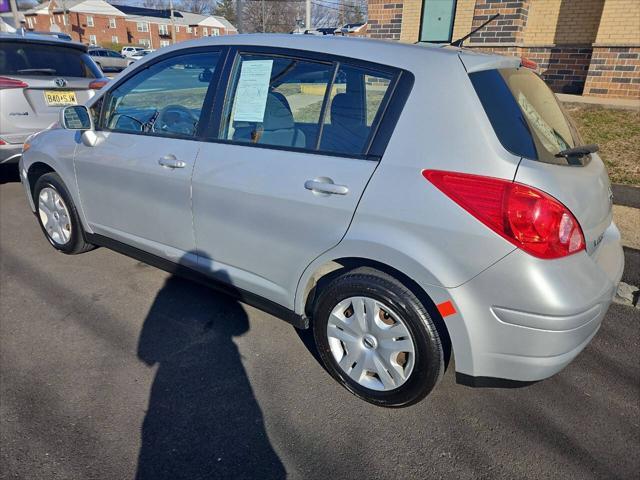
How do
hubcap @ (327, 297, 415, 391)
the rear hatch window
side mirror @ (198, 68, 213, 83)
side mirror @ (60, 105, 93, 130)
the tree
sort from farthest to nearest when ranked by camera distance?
the tree
side mirror @ (60, 105, 93, 130)
side mirror @ (198, 68, 213, 83)
hubcap @ (327, 297, 415, 391)
the rear hatch window

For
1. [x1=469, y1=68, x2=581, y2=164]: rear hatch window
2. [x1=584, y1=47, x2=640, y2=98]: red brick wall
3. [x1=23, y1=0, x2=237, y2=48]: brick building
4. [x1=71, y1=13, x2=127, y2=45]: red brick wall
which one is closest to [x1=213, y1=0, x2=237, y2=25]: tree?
[x1=23, y1=0, x2=237, y2=48]: brick building

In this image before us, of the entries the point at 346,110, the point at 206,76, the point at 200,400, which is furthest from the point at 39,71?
the point at 200,400

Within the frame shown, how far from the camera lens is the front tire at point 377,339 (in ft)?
7.07

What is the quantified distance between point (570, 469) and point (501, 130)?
1.55 meters

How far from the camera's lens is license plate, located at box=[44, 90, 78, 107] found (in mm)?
5418

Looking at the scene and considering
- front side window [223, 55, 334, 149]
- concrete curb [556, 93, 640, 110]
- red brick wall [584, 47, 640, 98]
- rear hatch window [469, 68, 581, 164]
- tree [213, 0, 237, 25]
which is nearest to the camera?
rear hatch window [469, 68, 581, 164]

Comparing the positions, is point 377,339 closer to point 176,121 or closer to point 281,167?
point 281,167

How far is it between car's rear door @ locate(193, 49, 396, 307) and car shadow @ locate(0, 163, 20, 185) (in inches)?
204

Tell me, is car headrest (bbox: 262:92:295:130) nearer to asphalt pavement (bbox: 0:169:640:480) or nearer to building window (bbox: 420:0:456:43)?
asphalt pavement (bbox: 0:169:640:480)

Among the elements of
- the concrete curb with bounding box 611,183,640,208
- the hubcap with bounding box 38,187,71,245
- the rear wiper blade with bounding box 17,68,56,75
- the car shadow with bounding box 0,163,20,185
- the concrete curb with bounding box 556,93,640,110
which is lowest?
the car shadow with bounding box 0,163,20,185

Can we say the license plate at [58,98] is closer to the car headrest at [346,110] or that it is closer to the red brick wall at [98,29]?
the car headrest at [346,110]

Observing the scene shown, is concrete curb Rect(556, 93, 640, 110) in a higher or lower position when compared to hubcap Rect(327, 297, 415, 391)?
higher

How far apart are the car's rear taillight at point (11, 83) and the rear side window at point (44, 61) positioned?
0.19 metres

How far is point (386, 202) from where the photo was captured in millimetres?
2094
